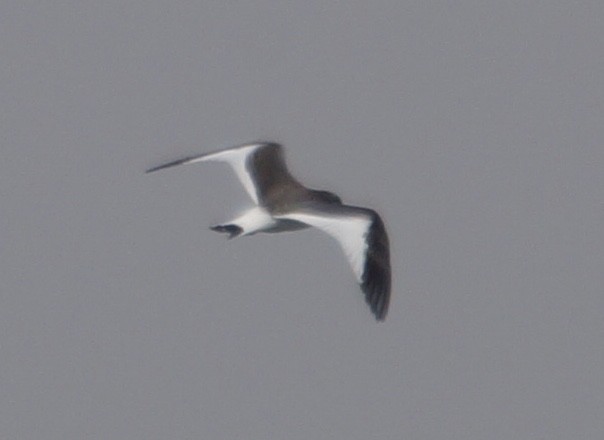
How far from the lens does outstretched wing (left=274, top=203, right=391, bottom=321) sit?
26391 mm

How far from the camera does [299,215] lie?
27.7 meters

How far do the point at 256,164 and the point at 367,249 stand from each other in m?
3.88

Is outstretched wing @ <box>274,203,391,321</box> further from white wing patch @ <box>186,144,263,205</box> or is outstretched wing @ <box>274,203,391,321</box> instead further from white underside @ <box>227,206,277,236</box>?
white wing patch @ <box>186,144,263,205</box>

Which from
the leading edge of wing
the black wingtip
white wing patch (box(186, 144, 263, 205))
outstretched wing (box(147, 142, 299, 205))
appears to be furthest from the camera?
white wing patch (box(186, 144, 263, 205))

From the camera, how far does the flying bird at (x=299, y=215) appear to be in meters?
26.4

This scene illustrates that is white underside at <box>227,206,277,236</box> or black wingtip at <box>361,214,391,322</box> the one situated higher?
white underside at <box>227,206,277,236</box>

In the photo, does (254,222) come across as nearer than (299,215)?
No

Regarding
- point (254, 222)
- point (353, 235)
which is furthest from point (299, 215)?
point (353, 235)

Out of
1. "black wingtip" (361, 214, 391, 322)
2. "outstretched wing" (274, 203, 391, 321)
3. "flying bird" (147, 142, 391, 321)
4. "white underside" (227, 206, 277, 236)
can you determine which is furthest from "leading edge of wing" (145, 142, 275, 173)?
"black wingtip" (361, 214, 391, 322)

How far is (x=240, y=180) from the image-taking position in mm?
29953

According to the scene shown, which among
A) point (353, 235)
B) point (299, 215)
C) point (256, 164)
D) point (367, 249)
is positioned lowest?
point (367, 249)

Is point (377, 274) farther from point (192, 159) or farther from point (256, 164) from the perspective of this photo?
point (256, 164)

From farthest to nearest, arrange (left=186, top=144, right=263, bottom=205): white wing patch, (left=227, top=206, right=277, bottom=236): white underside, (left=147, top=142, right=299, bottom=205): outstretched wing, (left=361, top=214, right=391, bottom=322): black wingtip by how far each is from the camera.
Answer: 1. (left=186, top=144, right=263, bottom=205): white wing patch
2. (left=147, top=142, right=299, bottom=205): outstretched wing
3. (left=227, top=206, right=277, bottom=236): white underside
4. (left=361, top=214, right=391, bottom=322): black wingtip

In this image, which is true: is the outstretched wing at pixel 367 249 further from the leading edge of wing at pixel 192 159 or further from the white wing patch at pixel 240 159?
the white wing patch at pixel 240 159
